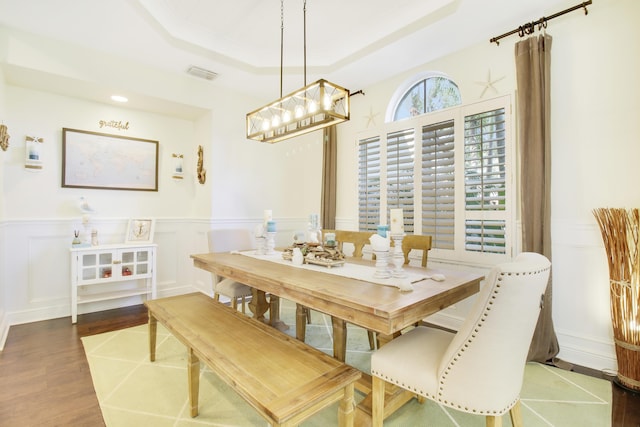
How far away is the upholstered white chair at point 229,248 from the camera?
2932mm

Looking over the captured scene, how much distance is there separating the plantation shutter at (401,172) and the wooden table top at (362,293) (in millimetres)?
1344

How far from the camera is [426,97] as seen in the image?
138 inches

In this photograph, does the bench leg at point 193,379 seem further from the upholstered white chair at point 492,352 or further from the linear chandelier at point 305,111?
the linear chandelier at point 305,111

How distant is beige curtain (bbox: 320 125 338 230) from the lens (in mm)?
4230

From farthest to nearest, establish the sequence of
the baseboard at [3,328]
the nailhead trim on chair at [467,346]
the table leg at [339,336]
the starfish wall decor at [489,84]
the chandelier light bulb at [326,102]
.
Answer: the starfish wall decor at [489,84] → the baseboard at [3,328] → the chandelier light bulb at [326,102] → the table leg at [339,336] → the nailhead trim on chair at [467,346]

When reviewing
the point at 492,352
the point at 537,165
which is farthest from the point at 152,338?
the point at 537,165

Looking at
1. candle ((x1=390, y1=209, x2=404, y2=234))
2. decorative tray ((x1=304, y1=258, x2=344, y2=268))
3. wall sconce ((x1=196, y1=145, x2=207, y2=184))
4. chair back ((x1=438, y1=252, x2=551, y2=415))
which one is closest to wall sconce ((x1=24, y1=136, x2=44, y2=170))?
wall sconce ((x1=196, y1=145, x2=207, y2=184))

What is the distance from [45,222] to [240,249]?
210cm

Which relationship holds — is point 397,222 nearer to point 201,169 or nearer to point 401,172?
point 401,172

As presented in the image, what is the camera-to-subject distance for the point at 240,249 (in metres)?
3.37

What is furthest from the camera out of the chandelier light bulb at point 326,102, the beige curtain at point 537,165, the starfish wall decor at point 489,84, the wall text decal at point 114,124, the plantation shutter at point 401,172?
the wall text decal at point 114,124

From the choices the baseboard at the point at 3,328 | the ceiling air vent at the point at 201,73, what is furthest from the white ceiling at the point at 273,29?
the baseboard at the point at 3,328

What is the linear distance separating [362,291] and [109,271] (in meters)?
3.19

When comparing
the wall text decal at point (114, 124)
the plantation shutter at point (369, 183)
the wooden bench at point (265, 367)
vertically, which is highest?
the wall text decal at point (114, 124)
